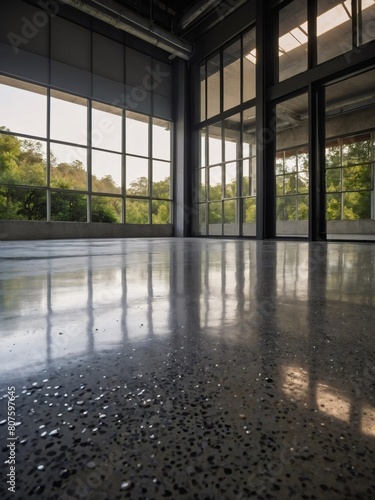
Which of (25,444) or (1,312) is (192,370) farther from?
(1,312)

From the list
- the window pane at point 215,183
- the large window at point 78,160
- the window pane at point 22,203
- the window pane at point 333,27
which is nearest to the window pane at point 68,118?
the large window at point 78,160

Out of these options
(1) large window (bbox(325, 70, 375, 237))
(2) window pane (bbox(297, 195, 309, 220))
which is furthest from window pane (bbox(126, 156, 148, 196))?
(1) large window (bbox(325, 70, 375, 237))

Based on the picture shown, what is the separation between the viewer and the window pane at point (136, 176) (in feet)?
47.8

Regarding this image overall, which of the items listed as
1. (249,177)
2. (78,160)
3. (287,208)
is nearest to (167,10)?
(78,160)

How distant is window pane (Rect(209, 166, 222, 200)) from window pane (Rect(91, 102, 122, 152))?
13.0ft

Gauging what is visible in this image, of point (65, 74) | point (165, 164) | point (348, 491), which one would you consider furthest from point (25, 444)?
point (165, 164)

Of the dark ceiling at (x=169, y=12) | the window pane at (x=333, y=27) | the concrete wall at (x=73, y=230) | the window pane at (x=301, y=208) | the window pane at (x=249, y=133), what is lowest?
the concrete wall at (x=73, y=230)

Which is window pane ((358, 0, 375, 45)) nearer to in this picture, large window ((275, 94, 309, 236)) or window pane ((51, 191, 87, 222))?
large window ((275, 94, 309, 236))

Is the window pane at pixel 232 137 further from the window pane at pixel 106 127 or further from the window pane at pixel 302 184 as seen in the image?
the window pane at pixel 302 184

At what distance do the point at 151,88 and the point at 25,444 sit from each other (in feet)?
54.6

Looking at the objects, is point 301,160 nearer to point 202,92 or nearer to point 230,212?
point 202,92

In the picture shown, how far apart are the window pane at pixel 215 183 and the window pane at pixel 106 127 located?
13.0 ft

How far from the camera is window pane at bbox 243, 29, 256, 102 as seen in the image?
39.1 ft

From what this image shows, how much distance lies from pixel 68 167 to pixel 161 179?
428 cm
